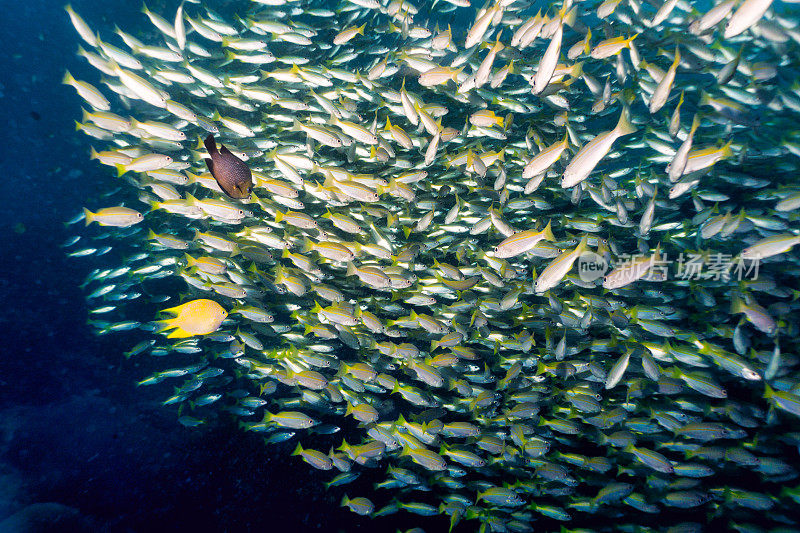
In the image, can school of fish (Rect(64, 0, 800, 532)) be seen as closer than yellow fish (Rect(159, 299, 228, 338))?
No

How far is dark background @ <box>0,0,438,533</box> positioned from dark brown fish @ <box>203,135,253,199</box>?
665cm

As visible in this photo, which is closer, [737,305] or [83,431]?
[737,305]

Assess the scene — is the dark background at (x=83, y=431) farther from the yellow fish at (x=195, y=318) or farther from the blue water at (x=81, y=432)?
the yellow fish at (x=195, y=318)

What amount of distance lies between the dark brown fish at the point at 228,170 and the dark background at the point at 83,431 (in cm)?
665

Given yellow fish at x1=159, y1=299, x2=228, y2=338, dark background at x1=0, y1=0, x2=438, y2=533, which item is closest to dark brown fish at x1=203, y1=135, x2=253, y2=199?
yellow fish at x1=159, y1=299, x2=228, y2=338

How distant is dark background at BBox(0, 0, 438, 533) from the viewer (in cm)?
702

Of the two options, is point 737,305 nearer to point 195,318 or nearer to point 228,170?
point 228,170

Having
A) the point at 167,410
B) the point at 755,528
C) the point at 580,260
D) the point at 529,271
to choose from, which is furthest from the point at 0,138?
the point at 755,528

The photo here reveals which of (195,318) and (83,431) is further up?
(195,318)

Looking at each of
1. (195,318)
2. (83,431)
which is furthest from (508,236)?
(83,431)

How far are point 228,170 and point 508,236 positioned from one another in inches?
129

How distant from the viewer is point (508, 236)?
4.50 m

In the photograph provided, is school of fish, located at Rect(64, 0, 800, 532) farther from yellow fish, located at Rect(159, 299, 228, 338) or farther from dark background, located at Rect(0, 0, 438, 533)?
dark background, located at Rect(0, 0, 438, 533)

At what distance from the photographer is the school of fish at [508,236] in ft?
14.5
